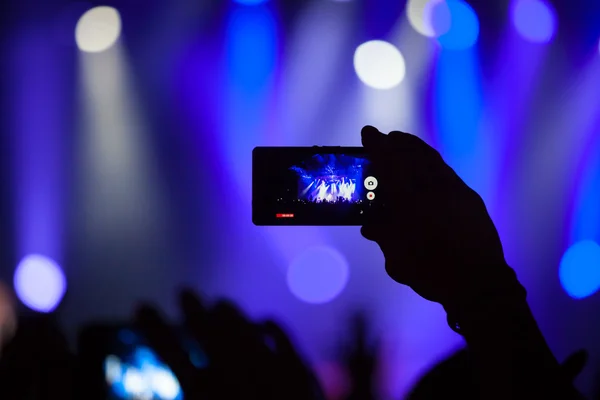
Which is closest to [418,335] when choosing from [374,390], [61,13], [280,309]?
[374,390]

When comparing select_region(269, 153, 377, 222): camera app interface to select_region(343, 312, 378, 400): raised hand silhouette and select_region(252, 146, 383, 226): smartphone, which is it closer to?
select_region(252, 146, 383, 226): smartphone

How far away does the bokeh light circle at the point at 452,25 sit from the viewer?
120 cm

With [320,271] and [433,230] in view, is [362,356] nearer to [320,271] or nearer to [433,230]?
[320,271]

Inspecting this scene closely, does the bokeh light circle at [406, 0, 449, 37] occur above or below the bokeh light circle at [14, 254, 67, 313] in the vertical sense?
above

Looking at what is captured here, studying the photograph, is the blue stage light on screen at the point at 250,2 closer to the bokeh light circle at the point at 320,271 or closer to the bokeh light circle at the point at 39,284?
the bokeh light circle at the point at 320,271

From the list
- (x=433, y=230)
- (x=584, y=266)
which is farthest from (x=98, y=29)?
(x=584, y=266)

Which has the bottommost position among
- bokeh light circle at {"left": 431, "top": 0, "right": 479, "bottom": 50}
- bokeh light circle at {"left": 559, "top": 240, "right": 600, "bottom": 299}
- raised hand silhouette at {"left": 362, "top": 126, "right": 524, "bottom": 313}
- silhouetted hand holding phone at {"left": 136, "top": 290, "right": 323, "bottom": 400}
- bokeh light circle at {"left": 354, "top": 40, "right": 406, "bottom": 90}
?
silhouetted hand holding phone at {"left": 136, "top": 290, "right": 323, "bottom": 400}

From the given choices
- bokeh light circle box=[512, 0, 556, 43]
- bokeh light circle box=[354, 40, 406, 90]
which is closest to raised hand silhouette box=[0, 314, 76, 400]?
bokeh light circle box=[354, 40, 406, 90]

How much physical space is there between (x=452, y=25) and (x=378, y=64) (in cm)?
20

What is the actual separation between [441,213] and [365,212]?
0.21 meters

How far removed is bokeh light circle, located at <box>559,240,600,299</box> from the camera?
1.19 meters

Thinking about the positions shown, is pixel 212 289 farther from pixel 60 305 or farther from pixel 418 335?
pixel 418 335

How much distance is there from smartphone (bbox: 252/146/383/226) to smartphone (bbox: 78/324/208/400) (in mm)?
412

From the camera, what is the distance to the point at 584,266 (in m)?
1.19
